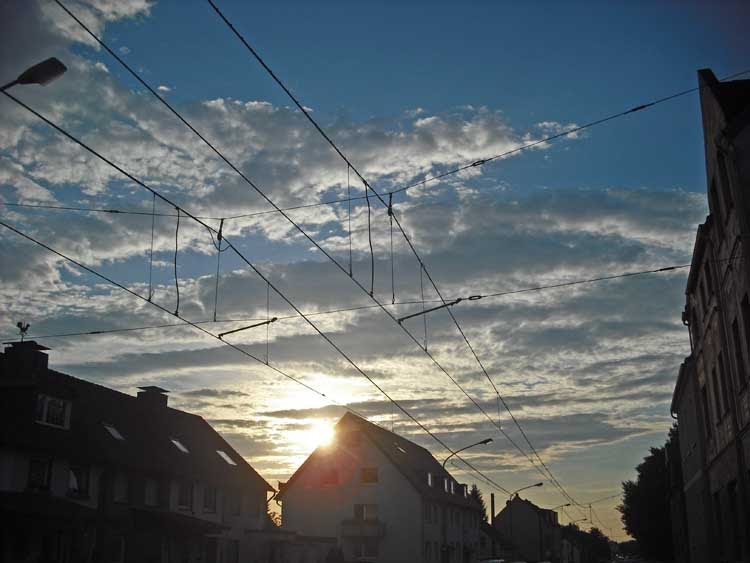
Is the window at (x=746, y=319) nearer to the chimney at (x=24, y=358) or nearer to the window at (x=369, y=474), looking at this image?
the chimney at (x=24, y=358)

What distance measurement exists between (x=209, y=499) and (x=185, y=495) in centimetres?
247

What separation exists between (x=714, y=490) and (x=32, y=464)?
22304 mm

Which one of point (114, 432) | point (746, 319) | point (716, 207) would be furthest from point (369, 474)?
point (746, 319)

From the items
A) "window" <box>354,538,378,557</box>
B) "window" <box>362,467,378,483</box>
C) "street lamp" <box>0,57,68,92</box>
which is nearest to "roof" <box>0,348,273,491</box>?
"window" <box>362,467,378,483</box>

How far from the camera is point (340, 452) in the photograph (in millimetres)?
55438

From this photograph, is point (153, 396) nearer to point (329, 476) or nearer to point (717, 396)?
point (329, 476)

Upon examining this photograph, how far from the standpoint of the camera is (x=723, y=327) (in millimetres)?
19906

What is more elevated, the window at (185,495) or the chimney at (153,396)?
the chimney at (153,396)

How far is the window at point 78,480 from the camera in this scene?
30141mm

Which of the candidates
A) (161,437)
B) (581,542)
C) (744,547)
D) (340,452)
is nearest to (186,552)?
(161,437)

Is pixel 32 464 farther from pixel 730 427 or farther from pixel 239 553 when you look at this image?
pixel 730 427

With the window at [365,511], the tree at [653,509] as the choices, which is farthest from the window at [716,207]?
the tree at [653,509]

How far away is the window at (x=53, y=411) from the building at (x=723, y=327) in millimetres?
22999

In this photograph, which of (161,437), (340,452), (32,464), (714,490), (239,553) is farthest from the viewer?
(340,452)
